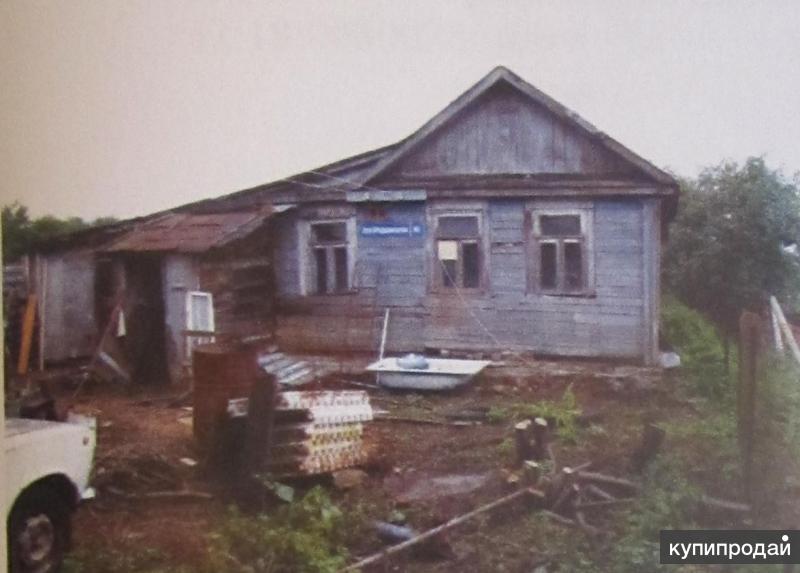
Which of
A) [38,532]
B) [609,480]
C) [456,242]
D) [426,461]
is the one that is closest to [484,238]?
[456,242]

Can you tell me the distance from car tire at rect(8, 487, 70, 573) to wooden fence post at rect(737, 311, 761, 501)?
6.83 feet

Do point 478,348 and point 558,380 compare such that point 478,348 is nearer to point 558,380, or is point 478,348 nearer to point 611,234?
point 558,380

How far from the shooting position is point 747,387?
105 inches

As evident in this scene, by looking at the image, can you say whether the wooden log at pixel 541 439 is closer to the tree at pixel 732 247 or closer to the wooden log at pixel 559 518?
the wooden log at pixel 559 518

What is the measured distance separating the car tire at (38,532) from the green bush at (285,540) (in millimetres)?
461

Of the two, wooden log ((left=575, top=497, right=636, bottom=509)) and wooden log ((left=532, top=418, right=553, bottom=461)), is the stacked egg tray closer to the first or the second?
wooden log ((left=532, top=418, right=553, bottom=461))

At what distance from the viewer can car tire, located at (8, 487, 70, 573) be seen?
8.55 ft

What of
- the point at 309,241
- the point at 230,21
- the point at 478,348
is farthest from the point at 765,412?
the point at 230,21

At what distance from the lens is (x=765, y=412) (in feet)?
8.76

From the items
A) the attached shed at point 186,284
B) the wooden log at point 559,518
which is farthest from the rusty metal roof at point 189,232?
the wooden log at point 559,518

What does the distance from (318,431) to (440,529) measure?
18.9 inches

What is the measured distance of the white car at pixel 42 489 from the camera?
261 centimetres

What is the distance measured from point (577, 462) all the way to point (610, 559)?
0.30 meters

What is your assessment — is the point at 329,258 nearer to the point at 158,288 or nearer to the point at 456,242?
the point at 456,242
